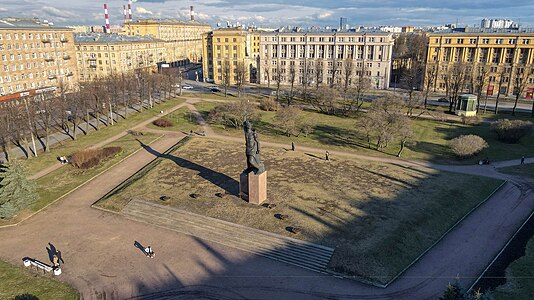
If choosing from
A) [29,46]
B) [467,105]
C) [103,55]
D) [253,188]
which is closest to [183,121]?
[253,188]

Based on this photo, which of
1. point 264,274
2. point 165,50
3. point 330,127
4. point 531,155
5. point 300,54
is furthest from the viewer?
point 165,50

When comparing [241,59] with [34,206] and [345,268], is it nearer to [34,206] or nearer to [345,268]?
[34,206]

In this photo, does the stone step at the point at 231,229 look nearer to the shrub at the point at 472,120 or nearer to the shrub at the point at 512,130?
the shrub at the point at 512,130

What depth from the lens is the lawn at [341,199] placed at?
29.9m

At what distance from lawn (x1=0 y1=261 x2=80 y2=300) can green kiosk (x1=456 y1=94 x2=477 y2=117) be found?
74.8 metres

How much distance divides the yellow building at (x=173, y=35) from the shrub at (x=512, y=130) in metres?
122

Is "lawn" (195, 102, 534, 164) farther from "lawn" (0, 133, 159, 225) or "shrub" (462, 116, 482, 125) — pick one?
"lawn" (0, 133, 159, 225)

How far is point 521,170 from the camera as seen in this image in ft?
152

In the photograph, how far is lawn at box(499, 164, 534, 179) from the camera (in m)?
45.3

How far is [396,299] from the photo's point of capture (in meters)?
24.8

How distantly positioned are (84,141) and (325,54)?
246 feet

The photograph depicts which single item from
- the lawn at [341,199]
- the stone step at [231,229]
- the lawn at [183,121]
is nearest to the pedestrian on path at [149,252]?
the stone step at [231,229]

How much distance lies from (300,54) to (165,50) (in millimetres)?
60903

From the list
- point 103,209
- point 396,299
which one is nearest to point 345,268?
point 396,299
